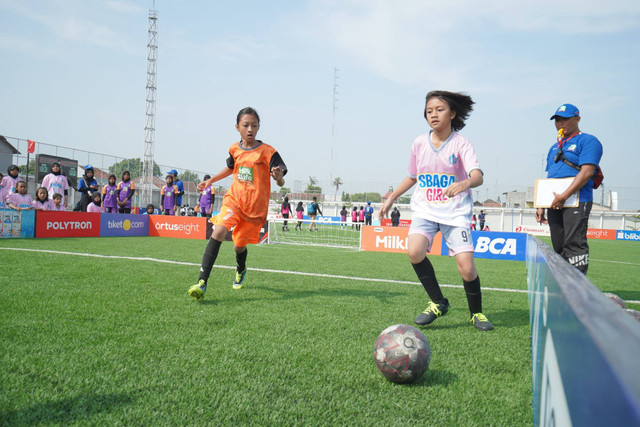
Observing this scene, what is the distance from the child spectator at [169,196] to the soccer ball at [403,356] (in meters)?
15.3

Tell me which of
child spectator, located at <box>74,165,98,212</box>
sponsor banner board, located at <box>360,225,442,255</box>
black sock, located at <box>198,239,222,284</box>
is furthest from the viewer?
child spectator, located at <box>74,165,98,212</box>

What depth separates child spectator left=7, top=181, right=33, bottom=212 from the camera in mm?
12680

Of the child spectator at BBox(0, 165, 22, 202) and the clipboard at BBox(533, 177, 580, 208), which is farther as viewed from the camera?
the child spectator at BBox(0, 165, 22, 202)

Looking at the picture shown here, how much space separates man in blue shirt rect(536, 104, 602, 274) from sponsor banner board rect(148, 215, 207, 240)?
1352 centimetres

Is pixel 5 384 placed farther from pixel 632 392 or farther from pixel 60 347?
pixel 632 392

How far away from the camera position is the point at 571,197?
186 inches

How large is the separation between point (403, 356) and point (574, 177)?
3.34 meters

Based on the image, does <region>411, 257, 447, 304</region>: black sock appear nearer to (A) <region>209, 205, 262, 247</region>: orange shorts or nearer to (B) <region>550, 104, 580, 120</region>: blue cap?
(A) <region>209, 205, 262, 247</region>: orange shorts

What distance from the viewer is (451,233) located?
13.4ft

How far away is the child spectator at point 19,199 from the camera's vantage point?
12680mm

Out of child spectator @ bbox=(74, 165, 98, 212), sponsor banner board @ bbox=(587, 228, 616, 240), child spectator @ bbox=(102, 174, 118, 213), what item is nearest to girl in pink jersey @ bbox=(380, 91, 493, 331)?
child spectator @ bbox=(74, 165, 98, 212)

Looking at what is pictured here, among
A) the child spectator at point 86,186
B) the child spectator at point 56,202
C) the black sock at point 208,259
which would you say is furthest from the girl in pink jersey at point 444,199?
the child spectator at point 86,186

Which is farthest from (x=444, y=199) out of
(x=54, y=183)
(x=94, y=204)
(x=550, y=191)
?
(x=94, y=204)

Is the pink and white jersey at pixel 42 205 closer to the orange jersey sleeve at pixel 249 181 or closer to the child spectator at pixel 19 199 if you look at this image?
the child spectator at pixel 19 199
